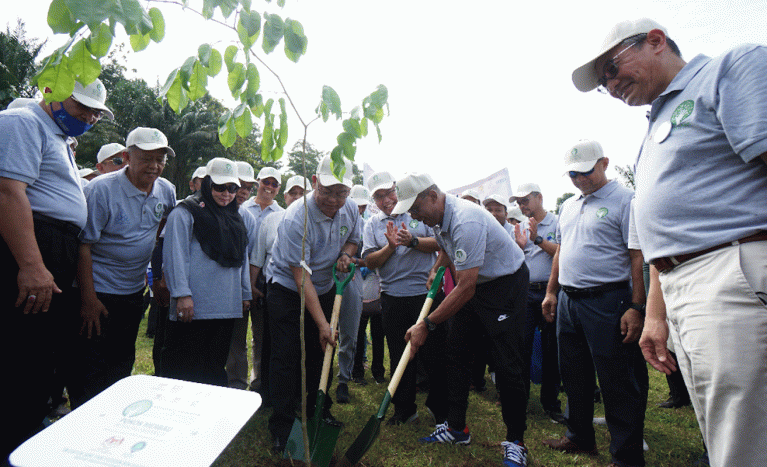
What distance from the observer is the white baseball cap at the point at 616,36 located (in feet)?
5.93

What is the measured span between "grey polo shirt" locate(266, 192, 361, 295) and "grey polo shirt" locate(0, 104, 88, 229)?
4.29 feet

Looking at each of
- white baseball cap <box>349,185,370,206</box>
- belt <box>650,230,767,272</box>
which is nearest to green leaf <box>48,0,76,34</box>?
belt <box>650,230,767,272</box>

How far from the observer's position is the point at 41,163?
2344 millimetres

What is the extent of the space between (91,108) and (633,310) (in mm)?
3660

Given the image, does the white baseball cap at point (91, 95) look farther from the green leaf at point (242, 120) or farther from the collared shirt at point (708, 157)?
the collared shirt at point (708, 157)

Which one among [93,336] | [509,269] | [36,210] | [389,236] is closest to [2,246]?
[36,210]

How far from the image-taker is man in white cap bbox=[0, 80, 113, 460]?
6.92ft

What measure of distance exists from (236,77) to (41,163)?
1.71 m

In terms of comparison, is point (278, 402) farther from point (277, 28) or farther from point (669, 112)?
point (669, 112)

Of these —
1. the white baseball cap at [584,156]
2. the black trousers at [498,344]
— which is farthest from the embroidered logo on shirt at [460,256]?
the white baseball cap at [584,156]

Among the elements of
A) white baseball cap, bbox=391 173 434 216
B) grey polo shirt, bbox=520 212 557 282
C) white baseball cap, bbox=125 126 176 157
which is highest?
white baseball cap, bbox=125 126 176 157

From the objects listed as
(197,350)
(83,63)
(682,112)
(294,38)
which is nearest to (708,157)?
(682,112)

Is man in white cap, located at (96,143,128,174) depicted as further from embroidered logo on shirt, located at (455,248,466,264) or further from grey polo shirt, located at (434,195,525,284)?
embroidered logo on shirt, located at (455,248,466,264)

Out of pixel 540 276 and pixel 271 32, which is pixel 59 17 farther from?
pixel 540 276
